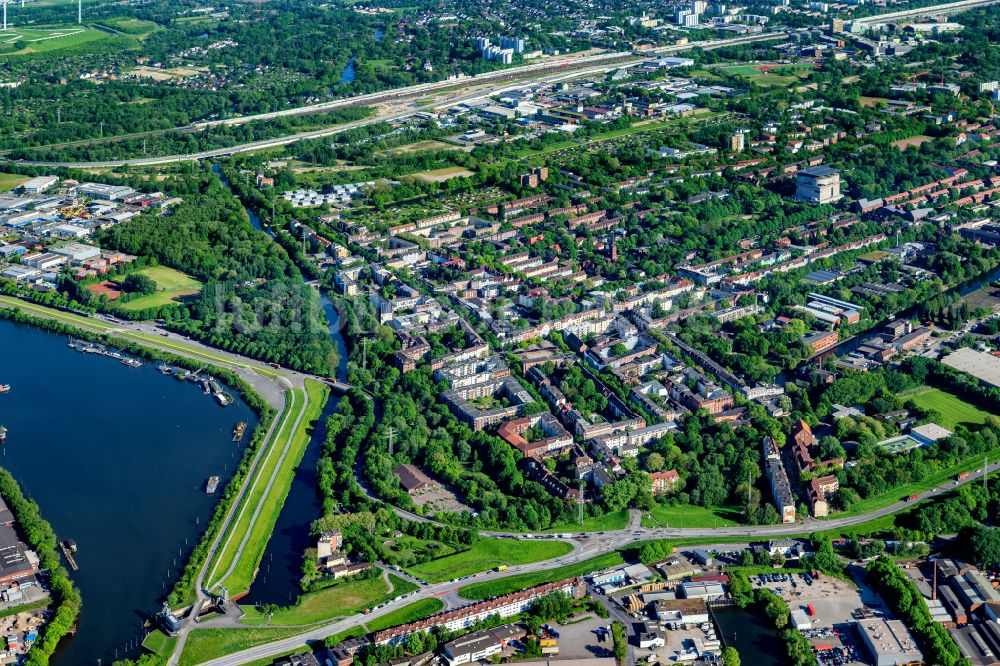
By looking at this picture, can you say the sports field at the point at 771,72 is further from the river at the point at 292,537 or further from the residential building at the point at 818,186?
the river at the point at 292,537

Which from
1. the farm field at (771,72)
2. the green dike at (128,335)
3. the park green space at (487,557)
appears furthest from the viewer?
the farm field at (771,72)

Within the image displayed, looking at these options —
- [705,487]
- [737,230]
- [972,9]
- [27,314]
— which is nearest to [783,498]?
[705,487]

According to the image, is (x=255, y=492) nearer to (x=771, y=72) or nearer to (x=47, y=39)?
(x=771, y=72)

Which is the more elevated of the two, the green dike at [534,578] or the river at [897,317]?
the river at [897,317]

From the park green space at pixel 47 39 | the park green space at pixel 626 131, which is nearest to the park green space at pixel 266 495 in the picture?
the park green space at pixel 626 131

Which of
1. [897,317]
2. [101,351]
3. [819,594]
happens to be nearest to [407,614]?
[819,594]

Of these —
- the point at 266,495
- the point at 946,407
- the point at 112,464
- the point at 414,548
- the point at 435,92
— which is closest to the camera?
the point at 414,548
